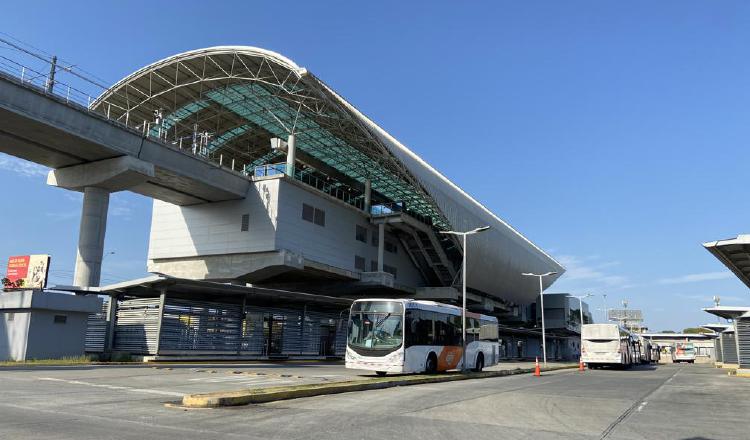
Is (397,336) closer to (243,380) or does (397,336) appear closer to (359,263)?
(243,380)

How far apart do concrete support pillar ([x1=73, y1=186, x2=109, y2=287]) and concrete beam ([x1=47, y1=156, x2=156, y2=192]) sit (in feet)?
2.55

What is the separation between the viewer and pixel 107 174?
3856cm

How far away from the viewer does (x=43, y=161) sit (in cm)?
3953

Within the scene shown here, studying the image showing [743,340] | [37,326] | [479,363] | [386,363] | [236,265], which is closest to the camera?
[386,363]

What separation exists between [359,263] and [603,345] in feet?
88.5

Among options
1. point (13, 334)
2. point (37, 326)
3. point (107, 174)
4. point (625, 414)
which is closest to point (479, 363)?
point (625, 414)

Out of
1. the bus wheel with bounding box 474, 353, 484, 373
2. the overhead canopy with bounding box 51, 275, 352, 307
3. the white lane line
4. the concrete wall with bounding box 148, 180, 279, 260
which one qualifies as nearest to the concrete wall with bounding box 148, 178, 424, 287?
the concrete wall with bounding box 148, 180, 279, 260

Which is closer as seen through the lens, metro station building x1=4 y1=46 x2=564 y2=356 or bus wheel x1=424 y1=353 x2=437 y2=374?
bus wheel x1=424 y1=353 x2=437 y2=374

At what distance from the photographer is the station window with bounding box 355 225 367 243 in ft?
199

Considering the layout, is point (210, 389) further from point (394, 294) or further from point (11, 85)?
point (394, 294)

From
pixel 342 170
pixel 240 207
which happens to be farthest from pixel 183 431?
pixel 342 170

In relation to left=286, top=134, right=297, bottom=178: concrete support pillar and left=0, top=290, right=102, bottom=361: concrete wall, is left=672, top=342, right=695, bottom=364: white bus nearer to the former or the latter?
left=286, top=134, right=297, bottom=178: concrete support pillar

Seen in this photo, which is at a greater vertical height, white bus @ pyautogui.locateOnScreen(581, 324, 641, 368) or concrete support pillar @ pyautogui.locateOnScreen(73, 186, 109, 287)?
concrete support pillar @ pyautogui.locateOnScreen(73, 186, 109, 287)

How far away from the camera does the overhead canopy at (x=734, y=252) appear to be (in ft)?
66.5
